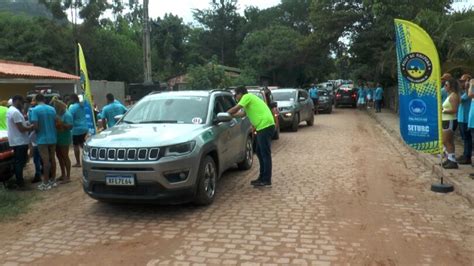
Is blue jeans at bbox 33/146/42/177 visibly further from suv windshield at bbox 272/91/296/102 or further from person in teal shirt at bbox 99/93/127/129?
suv windshield at bbox 272/91/296/102

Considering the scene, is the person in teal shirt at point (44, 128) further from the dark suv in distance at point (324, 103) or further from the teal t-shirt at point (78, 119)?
the dark suv in distance at point (324, 103)

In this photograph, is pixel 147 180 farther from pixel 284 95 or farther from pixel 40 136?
pixel 284 95

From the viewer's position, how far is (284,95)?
17906 millimetres

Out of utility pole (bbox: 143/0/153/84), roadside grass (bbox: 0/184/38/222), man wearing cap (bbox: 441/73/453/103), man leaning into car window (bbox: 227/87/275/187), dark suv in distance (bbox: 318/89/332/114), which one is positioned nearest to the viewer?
roadside grass (bbox: 0/184/38/222)

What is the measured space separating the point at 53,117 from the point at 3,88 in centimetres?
1782

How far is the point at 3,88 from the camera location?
23.6 meters

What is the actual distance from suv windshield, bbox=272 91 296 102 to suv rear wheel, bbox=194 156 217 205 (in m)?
10.8

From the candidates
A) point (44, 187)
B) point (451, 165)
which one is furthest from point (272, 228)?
point (451, 165)

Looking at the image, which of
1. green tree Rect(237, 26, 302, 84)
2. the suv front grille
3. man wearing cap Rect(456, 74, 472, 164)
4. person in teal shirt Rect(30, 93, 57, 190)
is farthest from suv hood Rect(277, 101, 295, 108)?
green tree Rect(237, 26, 302, 84)

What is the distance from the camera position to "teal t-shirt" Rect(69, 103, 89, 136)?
9.90m

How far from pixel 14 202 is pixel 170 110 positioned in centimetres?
281

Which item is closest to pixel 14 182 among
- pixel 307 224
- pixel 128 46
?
pixel 307 224

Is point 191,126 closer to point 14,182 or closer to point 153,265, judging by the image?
point 153,265

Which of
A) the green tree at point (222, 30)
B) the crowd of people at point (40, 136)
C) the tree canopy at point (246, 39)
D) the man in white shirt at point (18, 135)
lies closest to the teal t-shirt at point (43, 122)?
the crowd of people at point (40, 136)
